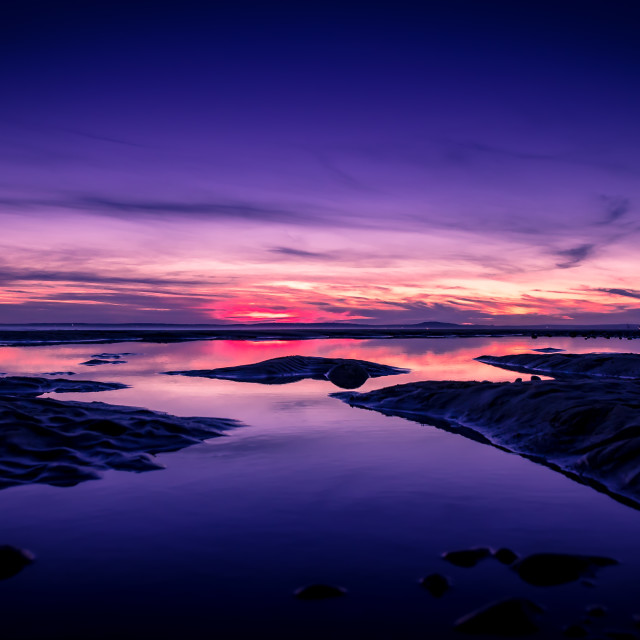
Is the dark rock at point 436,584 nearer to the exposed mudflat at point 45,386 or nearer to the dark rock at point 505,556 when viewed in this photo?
the dark rock at point 505,556

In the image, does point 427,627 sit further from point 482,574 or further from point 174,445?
point 174,445

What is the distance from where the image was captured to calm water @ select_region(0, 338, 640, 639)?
13.1 feet

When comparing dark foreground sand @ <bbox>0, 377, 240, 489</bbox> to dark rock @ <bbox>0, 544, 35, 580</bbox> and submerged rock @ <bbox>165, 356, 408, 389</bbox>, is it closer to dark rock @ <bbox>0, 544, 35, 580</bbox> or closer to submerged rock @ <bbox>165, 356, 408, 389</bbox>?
dark rock @ <bbox>0, 544, 35, 580</bbox>

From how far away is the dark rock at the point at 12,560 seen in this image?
4.66m

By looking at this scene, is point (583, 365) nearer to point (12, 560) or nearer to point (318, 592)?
point (318, 592)

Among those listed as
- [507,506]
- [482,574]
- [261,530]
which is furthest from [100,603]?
[507,506]

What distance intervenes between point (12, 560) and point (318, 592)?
9.34 ft

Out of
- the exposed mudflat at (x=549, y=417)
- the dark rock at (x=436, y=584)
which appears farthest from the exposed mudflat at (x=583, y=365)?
the dark rock at (x=436, y=584)

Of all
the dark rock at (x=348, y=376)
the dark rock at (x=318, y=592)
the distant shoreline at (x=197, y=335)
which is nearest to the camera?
the dark rock at (x=318, y=592)

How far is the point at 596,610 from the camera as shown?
158 inches

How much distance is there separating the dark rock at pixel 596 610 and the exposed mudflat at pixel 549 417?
326cm

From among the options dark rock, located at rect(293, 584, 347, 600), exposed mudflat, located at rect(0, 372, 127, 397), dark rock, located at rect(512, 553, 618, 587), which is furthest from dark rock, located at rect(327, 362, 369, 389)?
dark rock, located at rect(293, 584, 347, 600)

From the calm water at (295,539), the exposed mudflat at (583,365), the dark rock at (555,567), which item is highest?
the exposed mudflat at (583,365)

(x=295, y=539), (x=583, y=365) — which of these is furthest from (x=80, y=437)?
(x=583, y=365)
